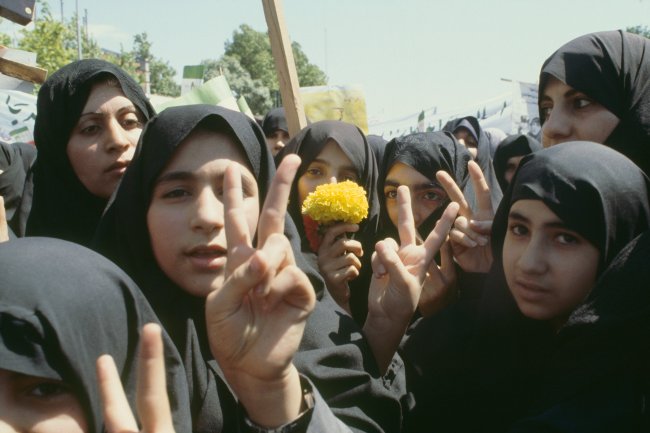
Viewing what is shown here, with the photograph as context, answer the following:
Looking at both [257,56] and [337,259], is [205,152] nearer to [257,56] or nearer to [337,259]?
[337,259]

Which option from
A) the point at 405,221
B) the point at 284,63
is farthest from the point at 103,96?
the point at 405,221

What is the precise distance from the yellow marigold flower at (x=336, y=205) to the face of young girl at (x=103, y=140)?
2.95 ft

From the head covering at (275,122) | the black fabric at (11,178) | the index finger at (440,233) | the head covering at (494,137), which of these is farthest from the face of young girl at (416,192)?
the head covering at (494,137)

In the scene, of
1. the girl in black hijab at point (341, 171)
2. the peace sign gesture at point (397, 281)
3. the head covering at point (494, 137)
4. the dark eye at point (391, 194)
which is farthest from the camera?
the head covering at point (494, 137)

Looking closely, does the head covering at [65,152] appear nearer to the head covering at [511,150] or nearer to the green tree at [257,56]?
Result: the head covering at [511,150]

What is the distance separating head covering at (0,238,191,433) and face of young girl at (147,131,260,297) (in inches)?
14.7

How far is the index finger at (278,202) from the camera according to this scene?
1.56 m

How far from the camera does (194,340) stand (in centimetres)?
191

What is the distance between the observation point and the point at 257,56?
57.5 meters

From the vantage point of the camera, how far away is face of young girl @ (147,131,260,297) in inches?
75.7

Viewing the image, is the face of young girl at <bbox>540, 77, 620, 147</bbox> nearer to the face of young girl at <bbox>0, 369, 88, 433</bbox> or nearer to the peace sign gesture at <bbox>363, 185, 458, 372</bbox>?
the peace sign gesture at <bbox>363, 185, 458, 372</bbox>

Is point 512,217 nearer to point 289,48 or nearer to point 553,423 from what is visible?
point 553,423

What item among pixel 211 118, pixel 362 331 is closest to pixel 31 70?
pixel 211 118

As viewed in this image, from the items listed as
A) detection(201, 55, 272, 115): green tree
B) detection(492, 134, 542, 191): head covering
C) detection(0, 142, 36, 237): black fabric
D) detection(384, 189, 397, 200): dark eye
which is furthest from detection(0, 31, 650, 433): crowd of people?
detection(201, 55, 272, 115): green tree
